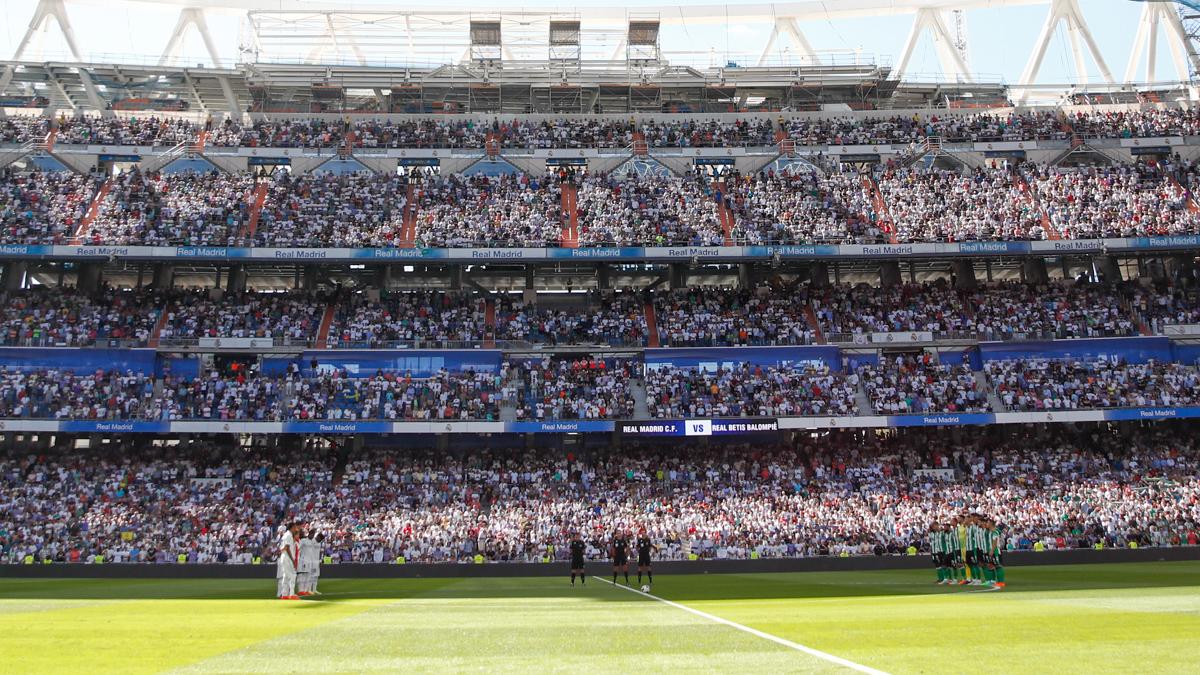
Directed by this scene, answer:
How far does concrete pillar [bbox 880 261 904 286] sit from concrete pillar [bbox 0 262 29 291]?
44730 mm

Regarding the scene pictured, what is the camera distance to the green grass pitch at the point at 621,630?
874 cm

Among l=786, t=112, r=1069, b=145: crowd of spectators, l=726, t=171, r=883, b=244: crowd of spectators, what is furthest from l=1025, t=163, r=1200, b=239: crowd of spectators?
l=726, t=171, r=883, b=244: crowd of spectators

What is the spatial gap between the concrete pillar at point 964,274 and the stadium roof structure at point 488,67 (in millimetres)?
14477

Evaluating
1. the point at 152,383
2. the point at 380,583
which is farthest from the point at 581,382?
the point at 152,383

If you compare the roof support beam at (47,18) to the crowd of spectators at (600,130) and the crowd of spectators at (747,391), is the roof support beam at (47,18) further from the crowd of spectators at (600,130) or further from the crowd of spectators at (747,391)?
the crowd of spectators at (747,391)

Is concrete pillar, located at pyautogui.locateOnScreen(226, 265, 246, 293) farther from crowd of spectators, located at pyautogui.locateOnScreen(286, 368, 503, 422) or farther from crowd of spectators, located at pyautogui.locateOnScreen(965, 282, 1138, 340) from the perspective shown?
crowd of spectators, located at pyautogui.locateOnScreen(965, 282, 1138, 340)

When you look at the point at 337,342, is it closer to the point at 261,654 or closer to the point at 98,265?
the point at 98,265

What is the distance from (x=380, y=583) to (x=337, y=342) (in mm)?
17998

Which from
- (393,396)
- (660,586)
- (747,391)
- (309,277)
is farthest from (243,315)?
(660,586)

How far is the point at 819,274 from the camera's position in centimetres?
4819

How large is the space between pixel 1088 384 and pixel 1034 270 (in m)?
9.79

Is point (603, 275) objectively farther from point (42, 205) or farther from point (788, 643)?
point (788, 643)

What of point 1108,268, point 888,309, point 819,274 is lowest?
point 888,309

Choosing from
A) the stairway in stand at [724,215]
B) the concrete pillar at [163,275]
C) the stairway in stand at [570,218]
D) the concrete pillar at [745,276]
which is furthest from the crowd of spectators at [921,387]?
the concrete pillar at [163,275]
